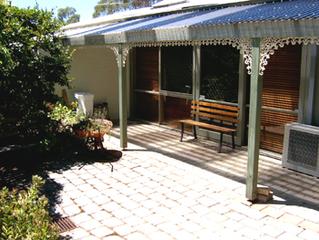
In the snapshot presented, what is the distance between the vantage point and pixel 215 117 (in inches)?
334

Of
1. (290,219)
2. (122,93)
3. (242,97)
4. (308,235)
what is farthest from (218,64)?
(308,235)

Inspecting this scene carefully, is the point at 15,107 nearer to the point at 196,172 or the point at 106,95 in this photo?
the point at 196,172

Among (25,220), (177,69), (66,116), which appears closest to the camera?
(25,220)

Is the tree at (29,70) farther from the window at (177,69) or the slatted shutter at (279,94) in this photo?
the slatted shutter at (279,94)

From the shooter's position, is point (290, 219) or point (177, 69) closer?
point (290, 219)

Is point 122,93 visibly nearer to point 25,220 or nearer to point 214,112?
point 214,112

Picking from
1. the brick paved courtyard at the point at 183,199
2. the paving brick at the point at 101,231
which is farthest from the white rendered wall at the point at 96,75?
the paving brick at the point at 101,231

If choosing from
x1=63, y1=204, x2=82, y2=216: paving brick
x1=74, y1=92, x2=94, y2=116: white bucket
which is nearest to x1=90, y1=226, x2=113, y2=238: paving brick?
x1=63, y1=204, x2=82, y2=216: paving brick

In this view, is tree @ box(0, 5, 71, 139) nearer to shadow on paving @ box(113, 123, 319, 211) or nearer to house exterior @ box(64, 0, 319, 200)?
house exterior @ box(64, 0, 319, 200)

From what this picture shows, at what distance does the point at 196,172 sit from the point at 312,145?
6.70 ft

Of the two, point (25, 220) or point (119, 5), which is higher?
point (119, 5)

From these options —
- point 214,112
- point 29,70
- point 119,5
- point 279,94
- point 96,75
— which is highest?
point 119,5

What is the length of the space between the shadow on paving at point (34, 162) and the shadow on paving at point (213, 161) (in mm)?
1202

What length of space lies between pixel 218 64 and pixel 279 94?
180cm
